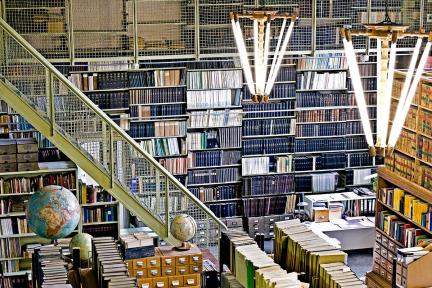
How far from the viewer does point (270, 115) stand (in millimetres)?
12344

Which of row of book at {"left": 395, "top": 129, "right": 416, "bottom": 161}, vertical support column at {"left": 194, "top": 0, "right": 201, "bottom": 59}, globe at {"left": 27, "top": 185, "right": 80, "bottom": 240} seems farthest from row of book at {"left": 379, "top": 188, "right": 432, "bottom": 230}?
globe at {"left": 27, "top": 185, "right": 80, "bottom": 240}

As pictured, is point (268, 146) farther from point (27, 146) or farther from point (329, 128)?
point (27, 146)

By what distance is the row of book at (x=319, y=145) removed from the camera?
12.5 meters

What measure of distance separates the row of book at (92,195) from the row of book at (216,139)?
6.65ft

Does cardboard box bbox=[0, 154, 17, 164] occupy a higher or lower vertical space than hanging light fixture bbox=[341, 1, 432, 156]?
lower

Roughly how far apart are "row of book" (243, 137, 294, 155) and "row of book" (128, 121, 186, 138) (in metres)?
1.07

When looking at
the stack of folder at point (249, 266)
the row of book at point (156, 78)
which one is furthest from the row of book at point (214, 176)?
the stack of folder at point (249, 266)

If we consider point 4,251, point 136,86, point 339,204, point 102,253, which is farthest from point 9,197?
point 339,204

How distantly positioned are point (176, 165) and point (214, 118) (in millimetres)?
912

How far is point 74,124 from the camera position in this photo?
9398 mm

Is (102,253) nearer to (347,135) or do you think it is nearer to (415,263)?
(415,263)

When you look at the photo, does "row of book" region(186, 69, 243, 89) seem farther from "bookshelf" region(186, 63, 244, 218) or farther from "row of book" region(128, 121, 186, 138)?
"row of book" region(128, 121, 186, 138)

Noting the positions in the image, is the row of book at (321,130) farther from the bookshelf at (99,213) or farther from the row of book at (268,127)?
the bookshelf at (99,213)

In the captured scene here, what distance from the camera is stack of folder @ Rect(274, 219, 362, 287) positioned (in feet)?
19.9
